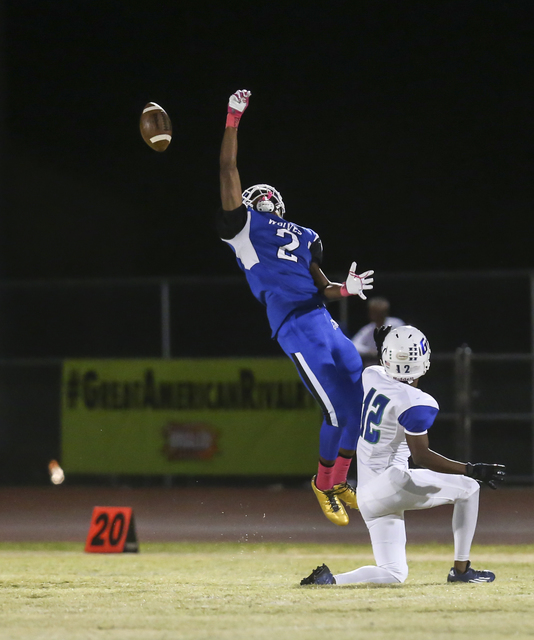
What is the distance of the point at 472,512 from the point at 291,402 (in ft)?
23.3

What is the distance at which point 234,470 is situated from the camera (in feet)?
46.1

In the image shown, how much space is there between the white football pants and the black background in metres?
16.4

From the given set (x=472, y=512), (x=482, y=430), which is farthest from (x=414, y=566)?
(x=482, y=430)

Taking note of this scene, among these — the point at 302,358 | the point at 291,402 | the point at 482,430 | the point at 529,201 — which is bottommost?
the point at 482,430

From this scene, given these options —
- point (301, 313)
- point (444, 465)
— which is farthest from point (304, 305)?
point (444, 465)

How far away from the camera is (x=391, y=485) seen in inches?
266

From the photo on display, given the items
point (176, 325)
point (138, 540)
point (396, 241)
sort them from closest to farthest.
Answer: point (138, 540) → point (176, 325) → point (396, 241)

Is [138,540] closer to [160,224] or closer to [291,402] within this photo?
[291,402]

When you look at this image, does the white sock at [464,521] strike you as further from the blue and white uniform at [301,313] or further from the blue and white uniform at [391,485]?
the blue and white uniform at [301,313]

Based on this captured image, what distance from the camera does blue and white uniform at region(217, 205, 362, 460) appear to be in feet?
23.6

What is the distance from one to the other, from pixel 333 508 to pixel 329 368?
38.3 inches

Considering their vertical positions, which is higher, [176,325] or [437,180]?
[437,180]

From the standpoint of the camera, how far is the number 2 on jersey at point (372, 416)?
22.1ft

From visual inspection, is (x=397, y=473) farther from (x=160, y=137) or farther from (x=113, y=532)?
(x=113, y=532)
